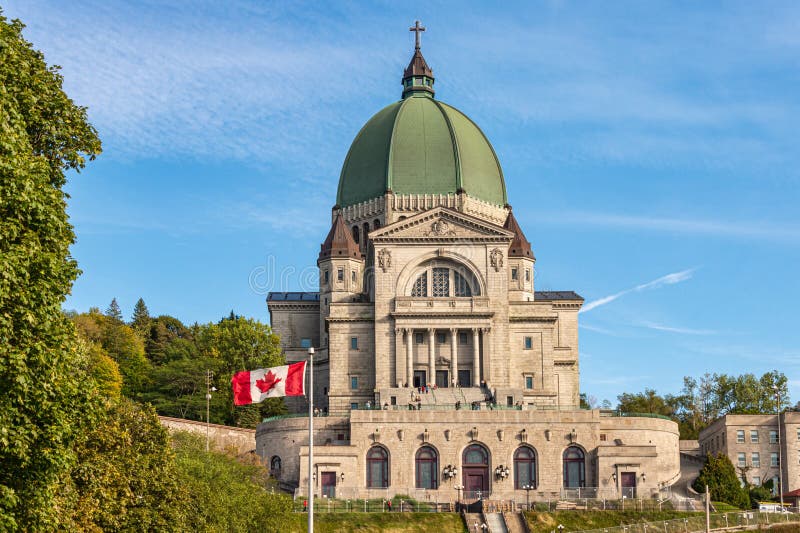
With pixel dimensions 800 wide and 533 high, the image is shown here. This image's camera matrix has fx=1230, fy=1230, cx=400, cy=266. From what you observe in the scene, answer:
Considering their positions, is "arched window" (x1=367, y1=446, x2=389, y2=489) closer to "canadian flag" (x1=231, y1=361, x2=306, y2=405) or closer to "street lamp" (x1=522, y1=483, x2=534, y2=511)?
"street lamp" (x1=522, y1=483, x2=534, y2=511)

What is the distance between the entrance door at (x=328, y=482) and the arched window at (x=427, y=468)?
6.06 meters

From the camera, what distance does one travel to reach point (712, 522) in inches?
2899

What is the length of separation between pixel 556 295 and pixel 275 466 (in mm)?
38854

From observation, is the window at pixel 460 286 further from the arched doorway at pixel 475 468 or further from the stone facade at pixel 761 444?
the stone facade at pixel 761 444

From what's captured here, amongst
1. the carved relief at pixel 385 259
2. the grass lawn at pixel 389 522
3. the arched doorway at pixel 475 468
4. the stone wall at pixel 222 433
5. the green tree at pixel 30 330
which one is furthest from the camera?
the carved relief at pixel 385 259

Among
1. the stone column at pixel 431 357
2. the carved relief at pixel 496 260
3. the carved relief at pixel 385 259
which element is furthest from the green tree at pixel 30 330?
the carved relief at pixel 496 260

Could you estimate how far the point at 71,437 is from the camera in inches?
1368

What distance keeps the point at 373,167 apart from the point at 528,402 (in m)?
27.9

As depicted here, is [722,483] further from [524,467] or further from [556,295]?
[556,295]

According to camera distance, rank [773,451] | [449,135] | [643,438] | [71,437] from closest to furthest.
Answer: [71,437] → [643,438] → [773,451] → [449,135]

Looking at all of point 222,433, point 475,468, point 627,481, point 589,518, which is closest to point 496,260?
point 475,468

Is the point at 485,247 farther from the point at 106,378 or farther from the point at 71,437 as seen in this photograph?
the point at 71,437

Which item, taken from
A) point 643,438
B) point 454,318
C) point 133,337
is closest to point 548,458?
point 643,438

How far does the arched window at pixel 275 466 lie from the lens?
90.2 meters
